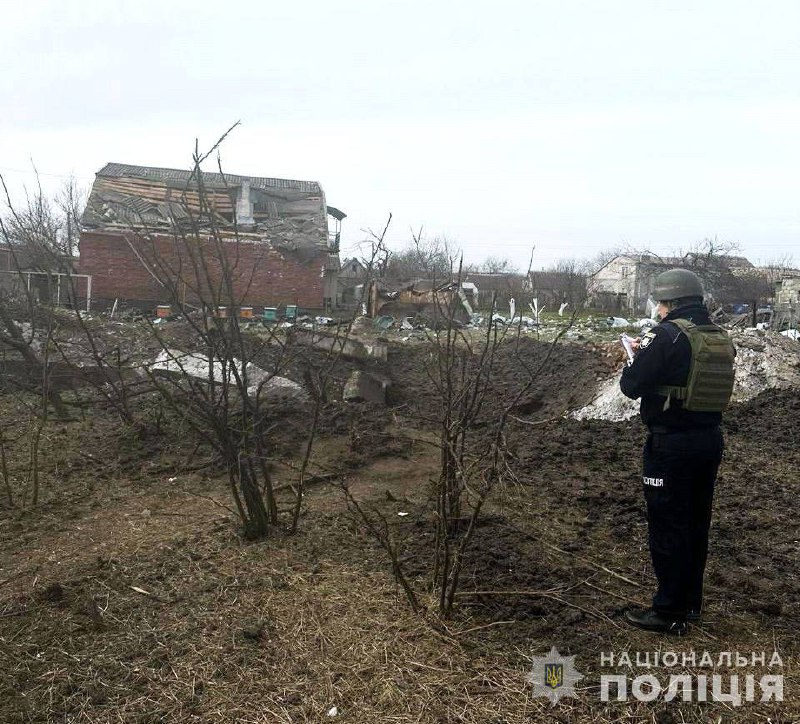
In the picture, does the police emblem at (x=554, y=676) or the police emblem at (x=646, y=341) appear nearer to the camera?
the police emblem at (x=554, y=676)

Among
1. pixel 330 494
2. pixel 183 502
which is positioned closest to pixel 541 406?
pixel 330 494

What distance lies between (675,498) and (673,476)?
102 millimetres

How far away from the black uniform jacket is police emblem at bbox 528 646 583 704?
1.12 metres

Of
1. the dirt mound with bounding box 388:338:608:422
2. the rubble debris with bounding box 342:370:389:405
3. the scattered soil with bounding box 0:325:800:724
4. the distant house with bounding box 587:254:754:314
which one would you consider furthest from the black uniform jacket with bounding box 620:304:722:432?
the distant house with bounding box 587:254:754:314

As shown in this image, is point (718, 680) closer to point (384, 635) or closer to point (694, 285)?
point (384, 635)

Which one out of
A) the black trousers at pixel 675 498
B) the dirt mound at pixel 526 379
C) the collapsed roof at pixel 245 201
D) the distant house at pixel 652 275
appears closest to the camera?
the black trousers at pixel 675 498

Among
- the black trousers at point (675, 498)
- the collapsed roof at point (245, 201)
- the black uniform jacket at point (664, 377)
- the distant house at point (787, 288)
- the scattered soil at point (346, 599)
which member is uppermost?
the collapsed roof at point (245, 201)

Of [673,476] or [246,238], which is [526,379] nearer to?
[673,476]

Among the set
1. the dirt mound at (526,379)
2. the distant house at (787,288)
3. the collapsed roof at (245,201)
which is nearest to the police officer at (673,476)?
the dirt mound at (526,379)

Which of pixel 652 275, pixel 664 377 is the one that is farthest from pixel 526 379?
pixel 652 275

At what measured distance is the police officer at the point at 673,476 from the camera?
2938 mm

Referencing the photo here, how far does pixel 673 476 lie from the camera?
294cm

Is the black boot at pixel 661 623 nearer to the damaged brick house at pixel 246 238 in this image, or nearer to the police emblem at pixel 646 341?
the police emblem at pixel 646 341

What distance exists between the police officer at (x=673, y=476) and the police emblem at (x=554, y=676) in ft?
1.59
